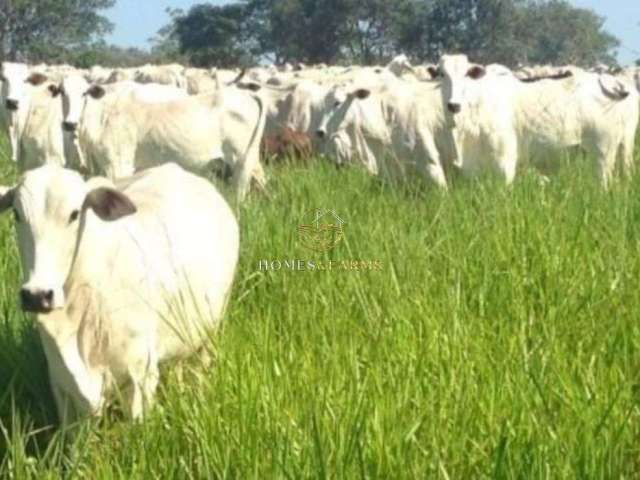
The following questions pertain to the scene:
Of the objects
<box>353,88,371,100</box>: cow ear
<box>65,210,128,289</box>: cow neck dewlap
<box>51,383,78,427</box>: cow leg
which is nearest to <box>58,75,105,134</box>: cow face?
<box>353,88,371,100</box>: cow ear

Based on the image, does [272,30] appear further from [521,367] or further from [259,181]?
[521,367]

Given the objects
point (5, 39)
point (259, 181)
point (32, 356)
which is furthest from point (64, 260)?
point (5, 39)

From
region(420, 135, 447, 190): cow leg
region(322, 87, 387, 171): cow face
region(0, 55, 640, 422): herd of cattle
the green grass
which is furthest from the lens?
region(322, 87, 387, 171): cow face

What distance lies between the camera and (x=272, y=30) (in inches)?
2403

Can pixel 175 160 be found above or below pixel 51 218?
below

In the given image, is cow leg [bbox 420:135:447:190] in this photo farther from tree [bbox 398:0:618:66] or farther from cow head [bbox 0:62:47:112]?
tree [bbox 398:0:618:66]

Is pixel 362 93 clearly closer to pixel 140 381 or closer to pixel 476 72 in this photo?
pixel 476 72

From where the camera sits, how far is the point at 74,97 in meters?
9.31

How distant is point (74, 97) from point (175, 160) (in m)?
0.94

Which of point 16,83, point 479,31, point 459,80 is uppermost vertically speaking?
point 459,80

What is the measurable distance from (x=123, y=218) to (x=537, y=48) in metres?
66.2

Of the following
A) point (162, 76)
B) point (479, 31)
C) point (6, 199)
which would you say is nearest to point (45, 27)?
point (479, 31)

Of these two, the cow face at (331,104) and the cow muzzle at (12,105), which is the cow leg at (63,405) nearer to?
the cow face at (331,104)

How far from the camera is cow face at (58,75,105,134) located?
9078 mm
